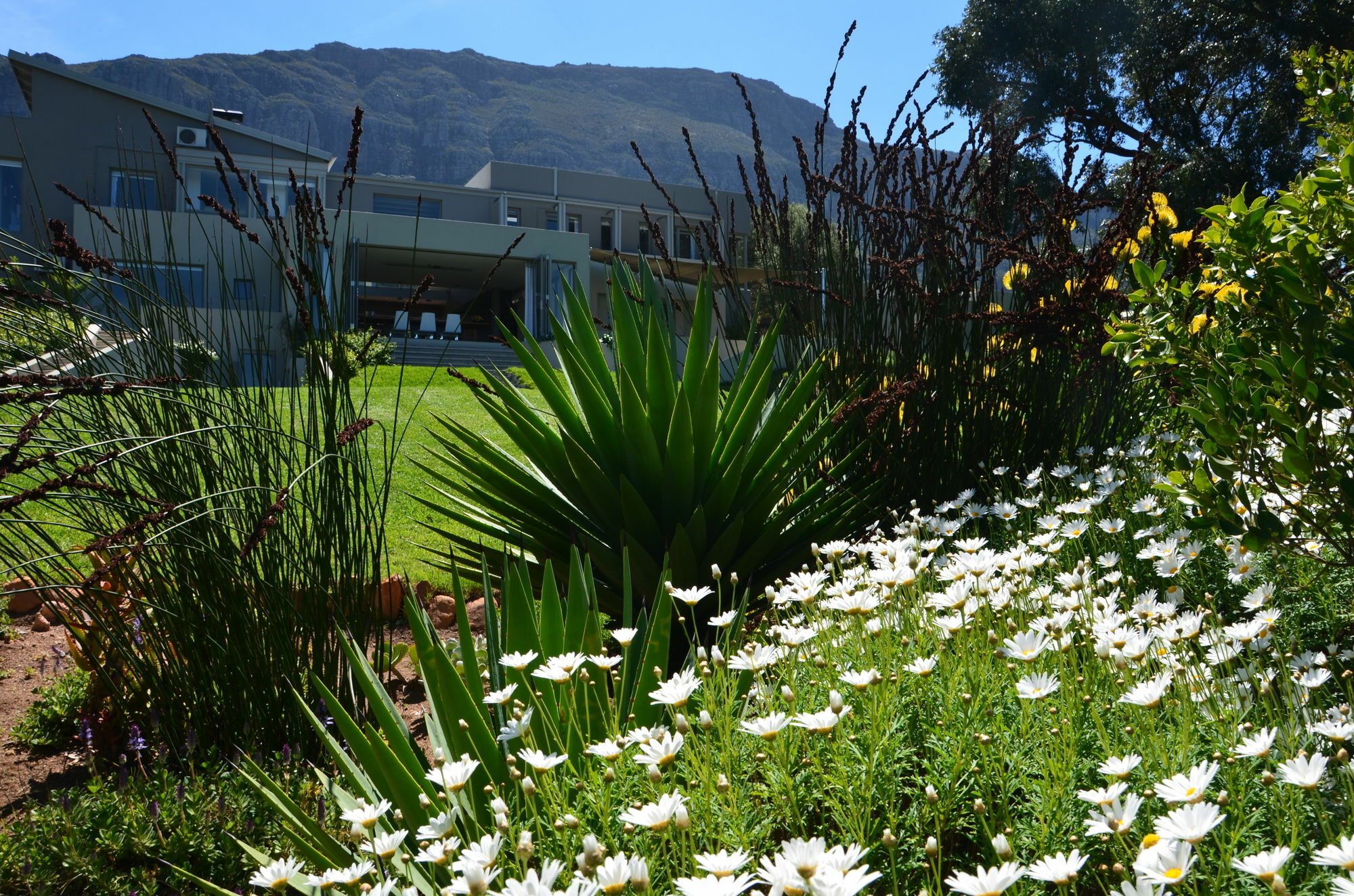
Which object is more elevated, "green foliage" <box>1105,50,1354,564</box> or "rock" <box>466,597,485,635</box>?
"green foliage" <box>1105,50,1354,564</box>

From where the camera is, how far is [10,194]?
2364cm

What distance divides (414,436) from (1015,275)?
6.06 m

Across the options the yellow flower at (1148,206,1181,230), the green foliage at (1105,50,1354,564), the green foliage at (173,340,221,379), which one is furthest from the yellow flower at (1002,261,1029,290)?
the green foliage at (173,340,221,379)

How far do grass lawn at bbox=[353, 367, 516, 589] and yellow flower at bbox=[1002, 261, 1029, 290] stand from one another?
7.54ft

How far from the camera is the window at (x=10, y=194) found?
23375 millimetres

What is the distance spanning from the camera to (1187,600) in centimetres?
260

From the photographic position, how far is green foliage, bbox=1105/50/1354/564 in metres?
2.02

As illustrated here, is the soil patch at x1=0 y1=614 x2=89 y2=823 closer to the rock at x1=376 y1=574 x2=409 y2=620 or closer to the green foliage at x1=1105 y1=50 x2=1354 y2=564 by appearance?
the rock at x1=376 y1=574 x2=409 y2=620

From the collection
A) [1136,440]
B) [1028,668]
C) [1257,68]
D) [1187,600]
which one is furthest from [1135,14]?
[1028,668]

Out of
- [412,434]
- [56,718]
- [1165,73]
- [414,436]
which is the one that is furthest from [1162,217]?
[1165,73]

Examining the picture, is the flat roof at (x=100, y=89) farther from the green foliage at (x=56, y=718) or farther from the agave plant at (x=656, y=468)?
the green foliage at (x=56, y=718)

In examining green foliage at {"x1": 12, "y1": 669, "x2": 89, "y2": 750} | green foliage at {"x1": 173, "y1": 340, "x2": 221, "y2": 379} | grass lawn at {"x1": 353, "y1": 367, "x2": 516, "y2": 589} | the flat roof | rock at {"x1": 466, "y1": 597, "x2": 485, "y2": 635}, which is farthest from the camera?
the flat roof

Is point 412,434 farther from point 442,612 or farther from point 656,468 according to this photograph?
point 656,468

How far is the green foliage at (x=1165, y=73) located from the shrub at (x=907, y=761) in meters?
13.2
